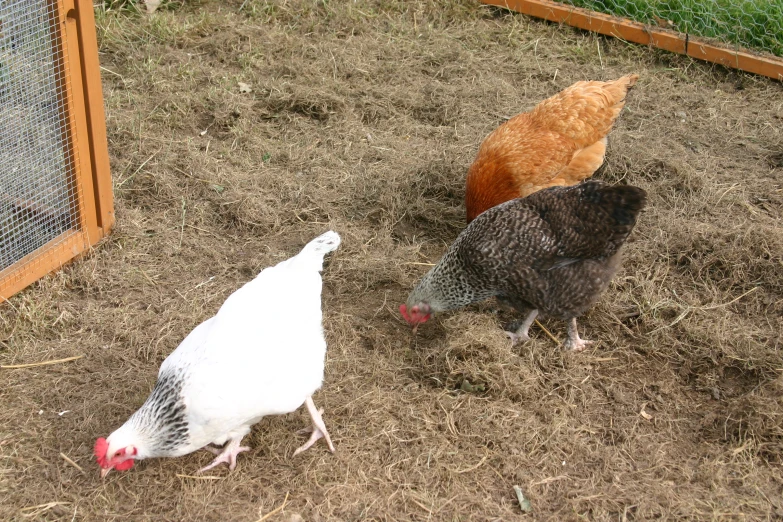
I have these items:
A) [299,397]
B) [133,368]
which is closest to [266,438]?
[299,397]

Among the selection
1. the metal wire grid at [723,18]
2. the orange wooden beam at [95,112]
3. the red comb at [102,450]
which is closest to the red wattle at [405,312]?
the red comb at [102,450]

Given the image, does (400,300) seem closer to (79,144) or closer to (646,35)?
(79,144)

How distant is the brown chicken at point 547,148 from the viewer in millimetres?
3789

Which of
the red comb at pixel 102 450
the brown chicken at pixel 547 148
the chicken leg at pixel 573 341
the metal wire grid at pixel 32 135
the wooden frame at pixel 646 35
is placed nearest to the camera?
the red comb at pixel 102 450

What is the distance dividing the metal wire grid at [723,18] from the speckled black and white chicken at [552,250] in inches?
139

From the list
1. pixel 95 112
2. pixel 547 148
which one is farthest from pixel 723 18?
pixel 95 112

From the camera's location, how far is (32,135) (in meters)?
3.35

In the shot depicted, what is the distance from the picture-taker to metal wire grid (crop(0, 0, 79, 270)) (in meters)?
3.13

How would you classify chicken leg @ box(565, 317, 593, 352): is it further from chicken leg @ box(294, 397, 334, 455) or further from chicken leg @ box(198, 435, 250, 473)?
chicken leg @ box(198, 435, 250, 473)

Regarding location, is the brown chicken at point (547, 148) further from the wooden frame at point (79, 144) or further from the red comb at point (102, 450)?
the red comb at point (102, 450)

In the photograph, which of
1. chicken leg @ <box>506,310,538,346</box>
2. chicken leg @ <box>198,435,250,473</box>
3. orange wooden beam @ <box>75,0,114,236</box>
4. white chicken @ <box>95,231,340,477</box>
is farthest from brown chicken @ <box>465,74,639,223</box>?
orange wooden beam @ <box>75,0,114,236</box>

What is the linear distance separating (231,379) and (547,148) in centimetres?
239

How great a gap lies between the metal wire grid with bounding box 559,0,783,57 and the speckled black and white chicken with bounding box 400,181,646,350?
353 centimetres

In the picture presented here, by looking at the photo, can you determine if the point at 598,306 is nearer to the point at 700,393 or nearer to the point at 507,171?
the point at 700,393
